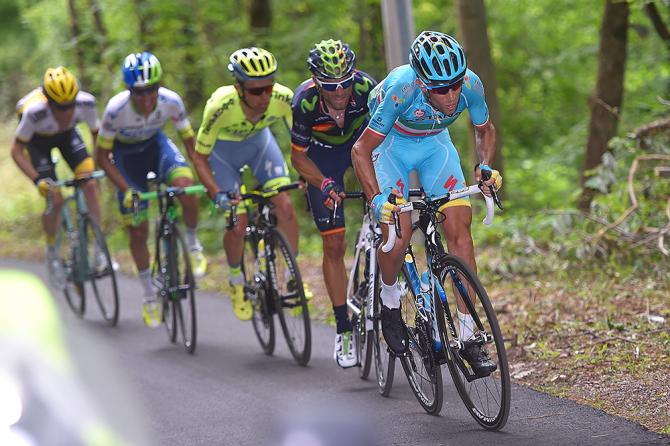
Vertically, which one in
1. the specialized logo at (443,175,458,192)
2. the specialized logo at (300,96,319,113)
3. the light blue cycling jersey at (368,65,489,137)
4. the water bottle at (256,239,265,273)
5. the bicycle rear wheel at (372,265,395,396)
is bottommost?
the bicycle rear wheel at (372,265,395,396)

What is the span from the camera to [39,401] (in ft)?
25.0

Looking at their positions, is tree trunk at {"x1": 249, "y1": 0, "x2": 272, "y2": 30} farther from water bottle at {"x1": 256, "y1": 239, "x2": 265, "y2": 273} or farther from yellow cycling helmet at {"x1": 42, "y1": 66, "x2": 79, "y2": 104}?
water bottle at {"x1": 256, "y1": 239, "x2": 265, "y2": 273}

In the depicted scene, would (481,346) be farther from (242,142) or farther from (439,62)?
(242,142)

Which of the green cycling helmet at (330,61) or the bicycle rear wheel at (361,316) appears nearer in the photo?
the green cycling helmet at (330,61)

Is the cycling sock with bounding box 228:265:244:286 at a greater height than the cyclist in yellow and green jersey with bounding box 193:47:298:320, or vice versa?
the cyclist in yellow and green jersey with bounding box 193:47:298:320

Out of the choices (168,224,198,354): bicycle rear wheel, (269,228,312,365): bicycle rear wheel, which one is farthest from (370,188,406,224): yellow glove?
(168,224,198,354): bicycle rear wheel

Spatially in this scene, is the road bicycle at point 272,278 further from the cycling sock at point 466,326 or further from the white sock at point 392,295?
the cycling sock at point 466,326

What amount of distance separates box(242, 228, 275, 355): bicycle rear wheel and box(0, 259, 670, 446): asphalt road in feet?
0.52

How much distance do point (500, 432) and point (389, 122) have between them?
188 cm

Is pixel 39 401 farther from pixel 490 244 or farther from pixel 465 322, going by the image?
pixel 490 244

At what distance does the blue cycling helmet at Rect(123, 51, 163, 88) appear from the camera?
29.5 feet

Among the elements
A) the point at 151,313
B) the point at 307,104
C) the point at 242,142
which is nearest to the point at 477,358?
the point at 307,104

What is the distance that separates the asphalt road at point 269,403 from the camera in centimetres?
580

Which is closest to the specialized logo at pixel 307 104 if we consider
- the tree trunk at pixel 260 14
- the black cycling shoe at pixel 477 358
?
the black cycling shoe at pixel 477 358
